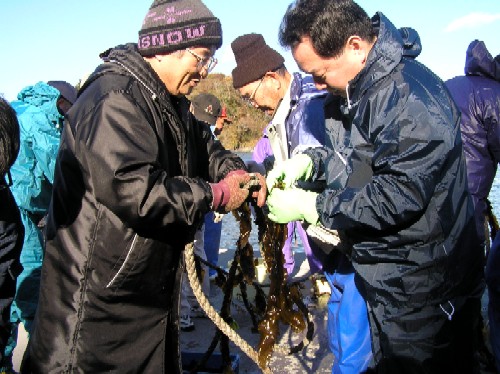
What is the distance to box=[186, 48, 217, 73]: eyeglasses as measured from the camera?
2.27m

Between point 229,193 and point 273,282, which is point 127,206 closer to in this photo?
point 229,193

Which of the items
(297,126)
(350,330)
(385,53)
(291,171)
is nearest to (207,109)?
(297,126)

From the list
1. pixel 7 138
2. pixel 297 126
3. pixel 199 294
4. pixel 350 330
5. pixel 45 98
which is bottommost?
pixel 350 330

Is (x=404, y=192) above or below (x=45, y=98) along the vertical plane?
below

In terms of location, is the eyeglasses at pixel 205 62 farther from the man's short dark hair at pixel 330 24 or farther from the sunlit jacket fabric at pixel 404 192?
the sunlit jacket fabric at pixel 404 192

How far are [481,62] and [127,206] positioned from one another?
3499 millimetres

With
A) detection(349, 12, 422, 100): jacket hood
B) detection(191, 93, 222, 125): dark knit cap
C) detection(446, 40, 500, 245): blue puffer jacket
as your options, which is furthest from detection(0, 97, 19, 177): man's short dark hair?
detection(191, 93, 222, 125): dark knit cap

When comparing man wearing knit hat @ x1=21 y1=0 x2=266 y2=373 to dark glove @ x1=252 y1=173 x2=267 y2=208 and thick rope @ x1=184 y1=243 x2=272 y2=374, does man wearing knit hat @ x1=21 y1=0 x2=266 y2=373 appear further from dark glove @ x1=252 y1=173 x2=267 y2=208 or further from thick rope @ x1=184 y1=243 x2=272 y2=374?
dark glove @ x1=252 y1=173 x2=267 y2=208

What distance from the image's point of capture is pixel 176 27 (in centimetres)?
223

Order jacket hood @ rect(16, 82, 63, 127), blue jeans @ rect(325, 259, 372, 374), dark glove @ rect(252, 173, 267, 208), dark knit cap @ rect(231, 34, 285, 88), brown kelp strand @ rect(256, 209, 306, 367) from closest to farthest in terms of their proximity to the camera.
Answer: dark glove @ rect(252, 173, 267, 208) → blue jeans @ rect(325, 259, 372, 374) → brown kelp strand @ rect(256, 209, 306, 367) → dark knit cap @ rect(231, 34, 285, 88) → jacket hood @ rect(16, 82, 63, 127)

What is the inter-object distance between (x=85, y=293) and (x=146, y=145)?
→ 649 mm

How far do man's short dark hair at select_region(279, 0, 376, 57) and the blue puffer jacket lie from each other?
2209 millimetres

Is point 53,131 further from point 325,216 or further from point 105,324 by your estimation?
point 325,216

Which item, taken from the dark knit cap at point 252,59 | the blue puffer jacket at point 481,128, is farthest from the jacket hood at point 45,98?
the blue puffer jacket at point 481,128
